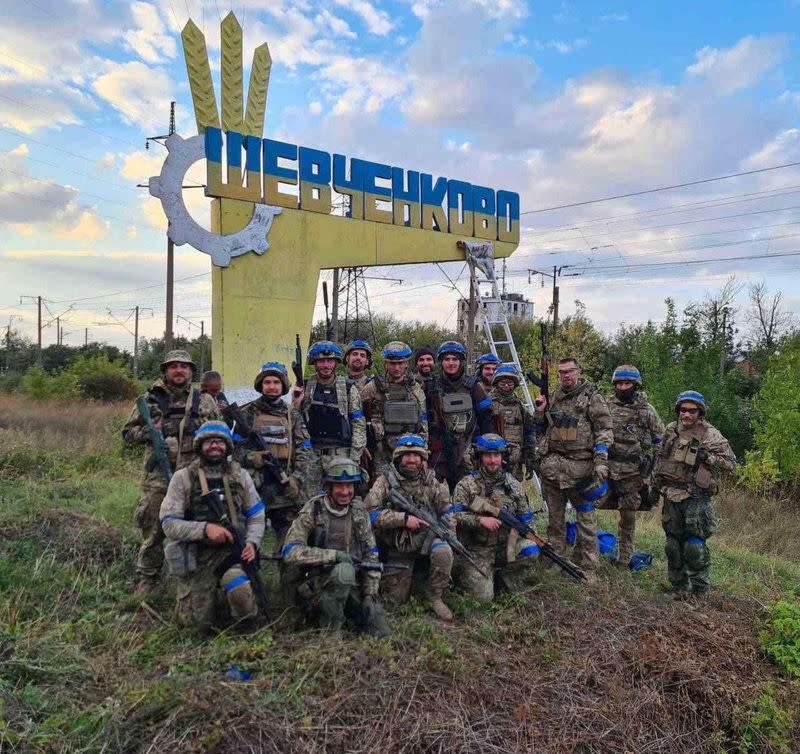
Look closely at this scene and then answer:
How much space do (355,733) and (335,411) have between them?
3.05 metres

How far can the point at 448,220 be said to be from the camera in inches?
444

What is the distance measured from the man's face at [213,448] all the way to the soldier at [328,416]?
1.25 metres

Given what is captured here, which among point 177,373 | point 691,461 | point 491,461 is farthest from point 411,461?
point 691,461

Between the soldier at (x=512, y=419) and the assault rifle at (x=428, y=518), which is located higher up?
the soldier at (x=512, y=419)

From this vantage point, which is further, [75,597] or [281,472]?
[281,472]

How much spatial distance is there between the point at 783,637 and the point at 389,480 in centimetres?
359

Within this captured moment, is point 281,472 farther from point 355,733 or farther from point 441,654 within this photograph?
point 355,733

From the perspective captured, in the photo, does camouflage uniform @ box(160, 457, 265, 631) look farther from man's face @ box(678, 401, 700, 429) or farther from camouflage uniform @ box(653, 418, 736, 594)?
man's face @ box(678, 401, 700, 429)

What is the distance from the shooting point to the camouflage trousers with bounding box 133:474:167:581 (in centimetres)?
547

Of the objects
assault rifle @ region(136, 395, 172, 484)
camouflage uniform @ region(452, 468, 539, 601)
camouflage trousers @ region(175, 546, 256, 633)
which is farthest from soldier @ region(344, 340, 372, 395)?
camouflage trousers @ region(175, 546, 256, 633)

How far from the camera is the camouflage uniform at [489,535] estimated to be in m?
5.66

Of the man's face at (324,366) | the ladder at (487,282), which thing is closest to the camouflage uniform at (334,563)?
the man's face at (324,366)

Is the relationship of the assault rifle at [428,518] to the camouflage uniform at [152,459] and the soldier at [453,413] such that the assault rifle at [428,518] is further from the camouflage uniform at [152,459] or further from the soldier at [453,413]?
the camouflage uniform at [152,459]

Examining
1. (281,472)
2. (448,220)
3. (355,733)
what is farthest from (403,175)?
(355,733)
